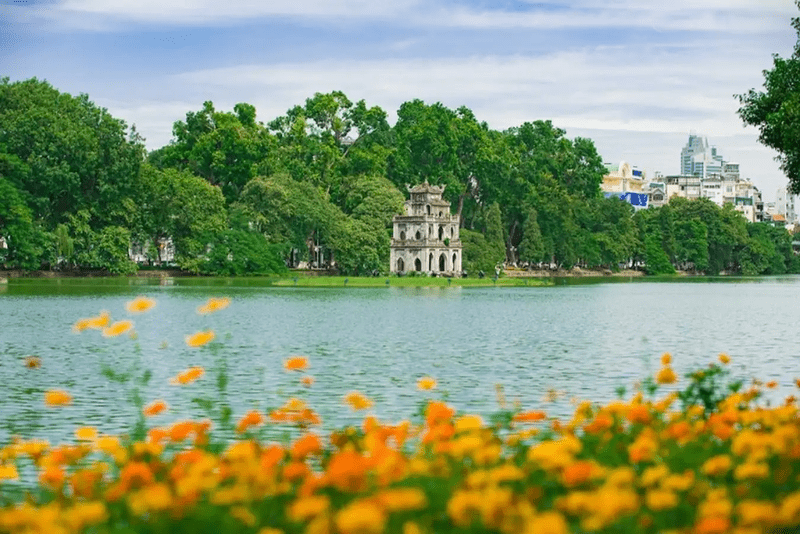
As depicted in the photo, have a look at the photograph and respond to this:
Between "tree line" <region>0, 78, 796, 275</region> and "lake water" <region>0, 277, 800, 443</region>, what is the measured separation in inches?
818

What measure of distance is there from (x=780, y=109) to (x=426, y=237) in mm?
73845

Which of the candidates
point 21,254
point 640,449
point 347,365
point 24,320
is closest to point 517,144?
point 21,254

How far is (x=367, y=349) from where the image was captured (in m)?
32.5

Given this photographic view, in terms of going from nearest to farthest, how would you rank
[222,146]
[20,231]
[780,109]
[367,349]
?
[780,109]
[367,349]
[20,231]
[222,146]

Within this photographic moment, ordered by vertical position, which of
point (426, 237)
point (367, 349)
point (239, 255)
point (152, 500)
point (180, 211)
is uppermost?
point (180, 211)

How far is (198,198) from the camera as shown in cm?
8988

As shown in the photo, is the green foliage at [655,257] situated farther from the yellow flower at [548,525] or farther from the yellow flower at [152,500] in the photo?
the yellow flower at [548,525]

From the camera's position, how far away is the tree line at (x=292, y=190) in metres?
84.6

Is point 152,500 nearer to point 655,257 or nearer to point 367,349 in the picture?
point 367,349

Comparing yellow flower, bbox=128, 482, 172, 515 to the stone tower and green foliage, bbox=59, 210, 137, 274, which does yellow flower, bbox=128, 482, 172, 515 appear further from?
the stone tower

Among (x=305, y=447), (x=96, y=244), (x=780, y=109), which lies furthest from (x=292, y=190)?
(x=305, y=447)

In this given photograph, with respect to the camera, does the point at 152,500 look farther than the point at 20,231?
No

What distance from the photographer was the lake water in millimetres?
20531

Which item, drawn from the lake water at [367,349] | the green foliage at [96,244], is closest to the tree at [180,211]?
the green foliage at [96,244]
